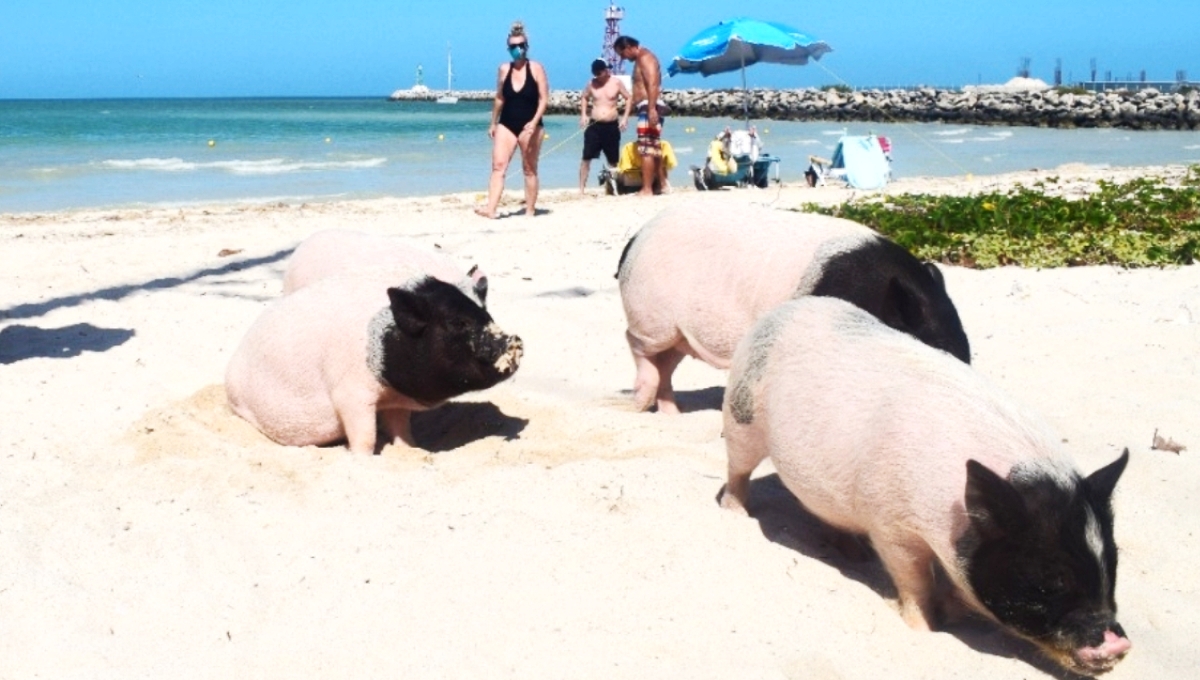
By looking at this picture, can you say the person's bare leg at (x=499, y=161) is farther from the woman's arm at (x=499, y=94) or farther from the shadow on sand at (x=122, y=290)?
the shadow on sand at (x=122, y=290)

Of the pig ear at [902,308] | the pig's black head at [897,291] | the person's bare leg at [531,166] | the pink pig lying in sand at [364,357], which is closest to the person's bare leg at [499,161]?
the person's bare leg at [531,166]

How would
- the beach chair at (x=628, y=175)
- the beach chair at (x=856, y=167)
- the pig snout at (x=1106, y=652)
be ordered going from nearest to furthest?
1. the pig snout at (x=1106, y=652)
2. the beach chair at (x=628, y=175)
3. the beach chair at (x=856, y=167)

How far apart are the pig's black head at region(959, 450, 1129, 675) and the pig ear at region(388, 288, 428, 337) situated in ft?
9.33

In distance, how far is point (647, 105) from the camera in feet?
53.9

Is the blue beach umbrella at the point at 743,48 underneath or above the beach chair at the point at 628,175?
above

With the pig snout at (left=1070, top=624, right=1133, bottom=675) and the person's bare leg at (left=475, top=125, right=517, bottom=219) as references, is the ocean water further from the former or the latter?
the pig snout at (left=1070, top=624, right=1133, bottom=675)

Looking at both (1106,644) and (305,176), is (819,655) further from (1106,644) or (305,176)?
(305,176)

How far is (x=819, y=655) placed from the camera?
146 inches

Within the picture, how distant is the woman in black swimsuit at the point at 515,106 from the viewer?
13914 mm

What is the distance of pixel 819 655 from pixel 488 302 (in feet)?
18.1

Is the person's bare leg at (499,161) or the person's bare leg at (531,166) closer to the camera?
the person's bare leg at (499,161)

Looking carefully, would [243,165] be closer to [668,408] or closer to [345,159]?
[345,159]

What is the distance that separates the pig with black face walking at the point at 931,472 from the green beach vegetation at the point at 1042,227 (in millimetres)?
5528

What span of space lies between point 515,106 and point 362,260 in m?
7.59
